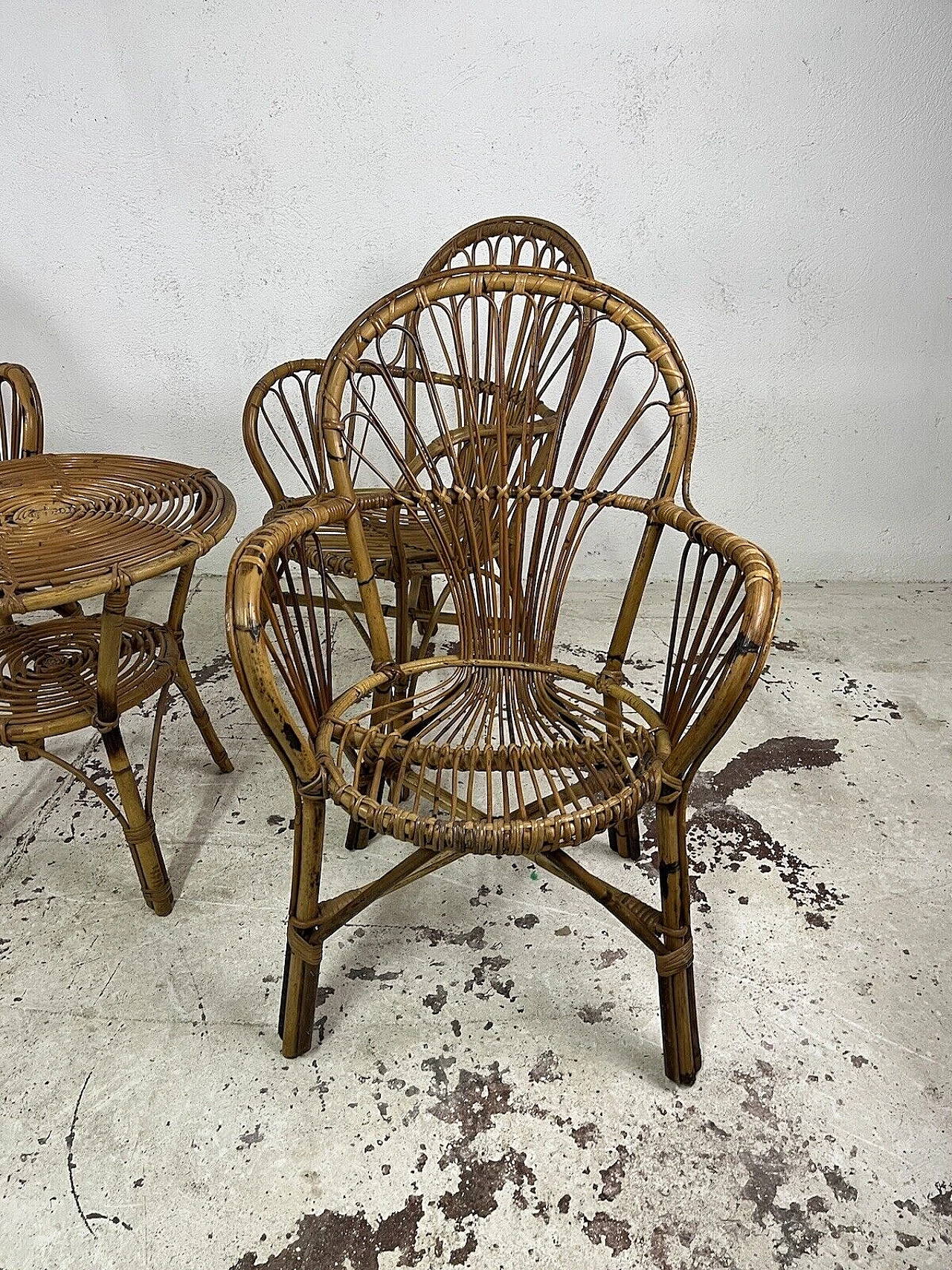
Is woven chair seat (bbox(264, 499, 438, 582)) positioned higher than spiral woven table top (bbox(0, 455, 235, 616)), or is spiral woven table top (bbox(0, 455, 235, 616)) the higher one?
spiral woven table top (bbox(0, 455, 235, 616))

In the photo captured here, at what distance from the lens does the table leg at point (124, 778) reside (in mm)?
1374

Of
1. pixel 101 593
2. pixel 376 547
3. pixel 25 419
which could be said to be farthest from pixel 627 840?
pixel 25 419

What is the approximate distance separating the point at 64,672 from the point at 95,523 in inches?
11.1

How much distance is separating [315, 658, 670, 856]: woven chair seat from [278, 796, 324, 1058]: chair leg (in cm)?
7

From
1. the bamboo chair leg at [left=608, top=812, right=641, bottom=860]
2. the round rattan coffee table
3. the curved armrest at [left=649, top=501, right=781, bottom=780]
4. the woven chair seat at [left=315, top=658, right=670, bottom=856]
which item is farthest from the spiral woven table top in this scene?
the bamboo chair leg at [left=608, top=812, right=641, bottom=860]

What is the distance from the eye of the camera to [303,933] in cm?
119

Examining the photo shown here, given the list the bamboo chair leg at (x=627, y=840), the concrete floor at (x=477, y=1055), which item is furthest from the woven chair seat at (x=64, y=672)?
the bamboo chair leg at (x=627, y=840)

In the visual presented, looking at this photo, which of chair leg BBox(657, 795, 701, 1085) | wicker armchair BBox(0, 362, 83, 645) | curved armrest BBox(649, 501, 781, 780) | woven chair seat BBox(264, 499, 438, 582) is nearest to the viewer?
curved armrest BBox(649, 501, 781, 780)

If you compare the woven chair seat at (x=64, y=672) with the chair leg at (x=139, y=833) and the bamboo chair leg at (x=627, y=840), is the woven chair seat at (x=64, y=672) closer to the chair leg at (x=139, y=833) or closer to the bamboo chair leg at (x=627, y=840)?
the chair leg at (x=139, y=833)

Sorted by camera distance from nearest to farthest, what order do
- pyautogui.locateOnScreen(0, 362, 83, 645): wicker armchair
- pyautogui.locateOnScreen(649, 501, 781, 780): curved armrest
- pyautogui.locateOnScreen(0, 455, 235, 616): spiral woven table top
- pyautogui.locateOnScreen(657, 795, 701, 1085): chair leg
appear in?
pyautogui.locateOnScreen(649, 501, 781, 780): curved armrest < pyautogui.locateOnScreen(657, 795, 701, 1085): chair leg < pyautogui.locateOnScreen(0, 455, 235, 616): spiral woven table top < pyautogui.locateOnScreen(0, 362, 83, 645): wicker armchair

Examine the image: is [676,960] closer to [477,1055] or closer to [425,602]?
[477,1055]

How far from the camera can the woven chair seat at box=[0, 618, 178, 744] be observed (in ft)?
4.73

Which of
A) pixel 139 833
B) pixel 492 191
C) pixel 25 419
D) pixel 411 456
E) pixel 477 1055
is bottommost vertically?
pixel 477 1055

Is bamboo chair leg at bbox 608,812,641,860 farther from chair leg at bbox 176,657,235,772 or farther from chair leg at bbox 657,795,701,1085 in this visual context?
chair leg at bbox 176,657,235,772
